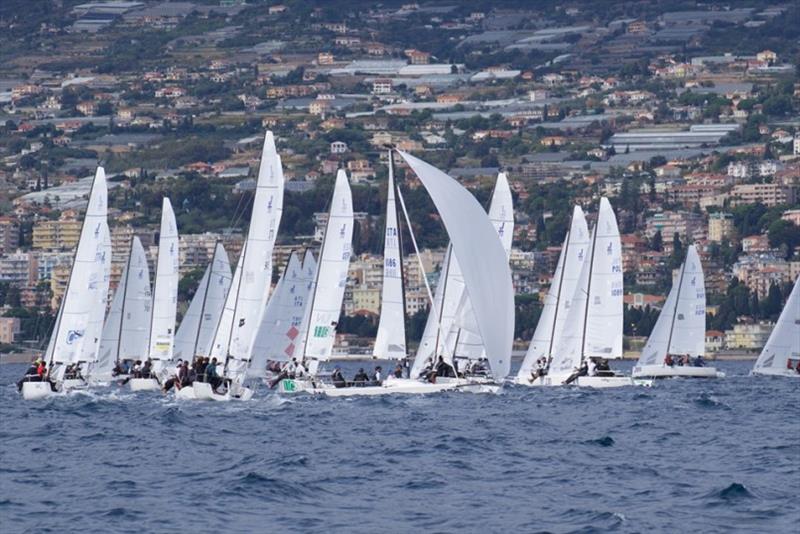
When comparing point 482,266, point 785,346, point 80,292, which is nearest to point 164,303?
point 80,292

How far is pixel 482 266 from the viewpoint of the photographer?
40.3 meters

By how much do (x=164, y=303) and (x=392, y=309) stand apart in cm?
1063

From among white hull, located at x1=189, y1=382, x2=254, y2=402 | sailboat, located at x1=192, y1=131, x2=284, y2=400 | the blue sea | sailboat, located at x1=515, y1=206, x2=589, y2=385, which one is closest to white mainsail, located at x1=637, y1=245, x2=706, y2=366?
sailboat, located at x1=515, y1=206, x2=589, y2=385

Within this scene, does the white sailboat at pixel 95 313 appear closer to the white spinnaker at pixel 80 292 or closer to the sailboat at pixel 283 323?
the white spinnaker at pixel 80 292

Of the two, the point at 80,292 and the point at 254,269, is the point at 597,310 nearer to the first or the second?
the point at 254,269

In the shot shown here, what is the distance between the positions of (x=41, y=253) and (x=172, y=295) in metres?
107

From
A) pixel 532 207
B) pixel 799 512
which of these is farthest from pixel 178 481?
pixel 532 207

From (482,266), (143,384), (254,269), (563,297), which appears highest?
(482,266)

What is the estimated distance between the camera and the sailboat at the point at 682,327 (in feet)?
193

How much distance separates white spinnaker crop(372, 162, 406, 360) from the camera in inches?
1694

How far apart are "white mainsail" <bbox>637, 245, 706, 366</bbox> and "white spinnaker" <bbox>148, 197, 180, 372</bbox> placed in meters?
12.2

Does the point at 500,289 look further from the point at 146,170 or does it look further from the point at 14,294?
the point at 146,170

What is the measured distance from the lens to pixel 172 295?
53.0 m

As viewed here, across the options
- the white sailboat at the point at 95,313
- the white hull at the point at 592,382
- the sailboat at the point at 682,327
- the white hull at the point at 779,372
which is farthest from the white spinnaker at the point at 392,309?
the white hull at the point at 779,372
